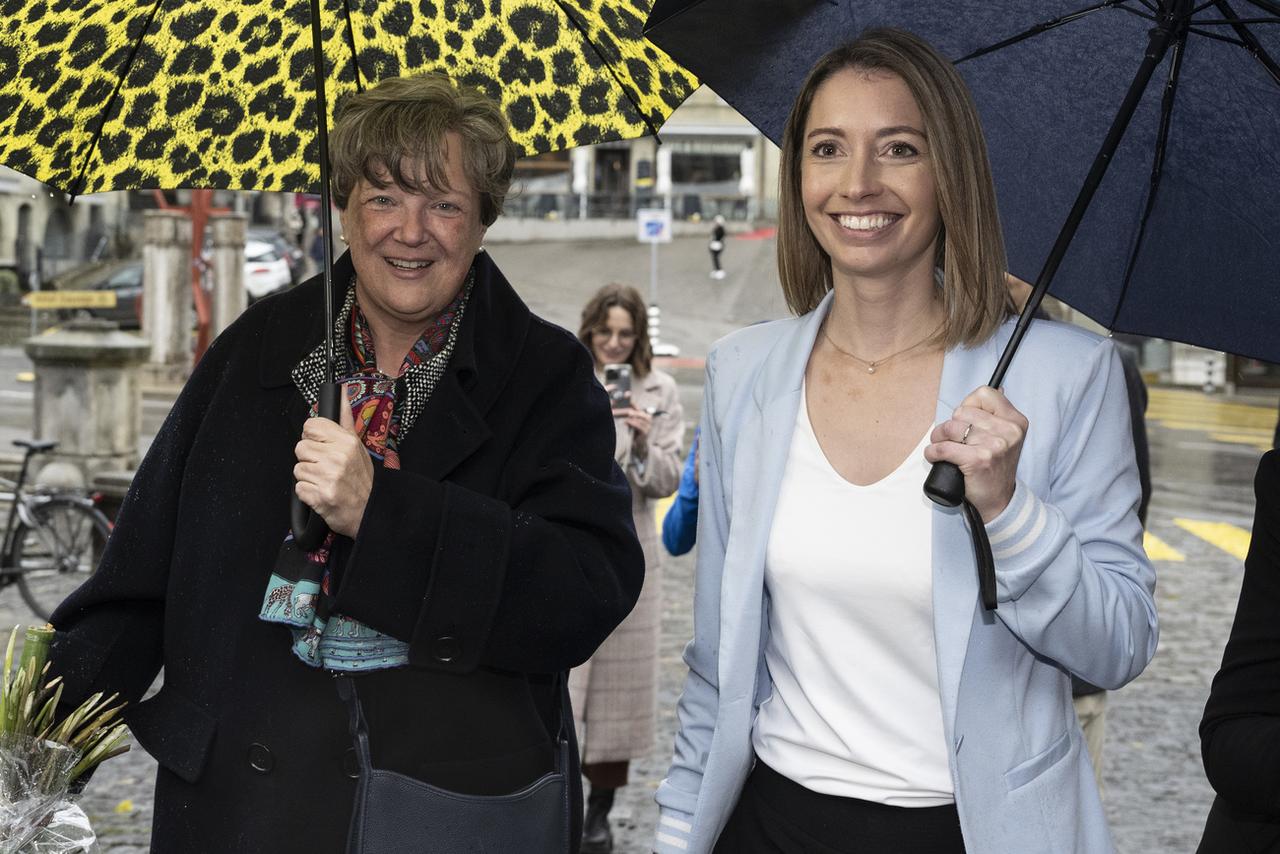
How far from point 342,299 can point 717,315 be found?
119 ft

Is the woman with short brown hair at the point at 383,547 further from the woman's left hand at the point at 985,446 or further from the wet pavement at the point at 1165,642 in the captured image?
the wet pavement at the point at 1165,642

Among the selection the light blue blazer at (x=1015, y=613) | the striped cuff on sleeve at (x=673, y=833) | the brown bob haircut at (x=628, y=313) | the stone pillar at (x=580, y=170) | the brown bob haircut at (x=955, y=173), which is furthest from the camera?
the stone pillar at (x=580, y=170)

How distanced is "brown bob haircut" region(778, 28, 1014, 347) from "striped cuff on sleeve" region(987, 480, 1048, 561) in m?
0.44

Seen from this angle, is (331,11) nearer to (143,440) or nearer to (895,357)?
(895,357)

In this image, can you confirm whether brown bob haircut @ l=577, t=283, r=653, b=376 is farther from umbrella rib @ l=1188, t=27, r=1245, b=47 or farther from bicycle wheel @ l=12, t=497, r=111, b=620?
umbrella rib @ l=1188, t=27, r=1245, b=47

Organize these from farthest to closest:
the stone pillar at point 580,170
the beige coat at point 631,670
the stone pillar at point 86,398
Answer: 1. the stone pillar at point 580,170
2. the stone pillar at point 86,398
3. the beige coat at point 631,670

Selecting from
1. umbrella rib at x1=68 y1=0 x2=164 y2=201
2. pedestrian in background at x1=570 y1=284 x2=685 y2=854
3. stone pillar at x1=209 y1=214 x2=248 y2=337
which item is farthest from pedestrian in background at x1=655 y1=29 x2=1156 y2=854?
stone pillar at x1=209 y1=214 x2=248 y2=337

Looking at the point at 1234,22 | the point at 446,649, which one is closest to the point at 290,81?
the point at 446,649

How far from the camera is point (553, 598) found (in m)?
2.76

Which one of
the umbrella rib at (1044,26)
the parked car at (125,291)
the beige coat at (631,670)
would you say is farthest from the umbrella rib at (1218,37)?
the parked car at (125,291)

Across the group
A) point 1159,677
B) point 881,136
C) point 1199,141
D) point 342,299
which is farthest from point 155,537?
point 1159,677

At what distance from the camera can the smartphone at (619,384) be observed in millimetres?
6672

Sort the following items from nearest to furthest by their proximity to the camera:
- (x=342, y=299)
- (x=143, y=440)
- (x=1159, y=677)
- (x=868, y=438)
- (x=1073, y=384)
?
1. (x=1073, y=384)
2. (x=868, y=438)
3. (x=342, y=299)
4. (x=1159, y=677)
5. (x=143, y=440)

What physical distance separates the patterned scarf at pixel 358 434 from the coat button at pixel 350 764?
0.14m
